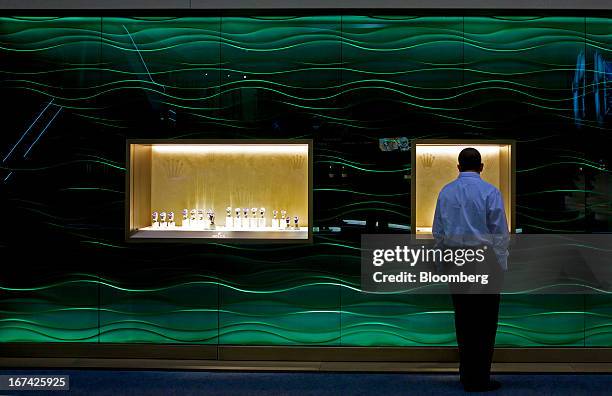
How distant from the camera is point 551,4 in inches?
180

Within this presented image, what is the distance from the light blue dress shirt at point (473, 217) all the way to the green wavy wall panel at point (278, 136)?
68 cm

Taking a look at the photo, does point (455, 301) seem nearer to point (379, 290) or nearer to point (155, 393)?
point (379, 290)

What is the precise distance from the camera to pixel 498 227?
3.93 m

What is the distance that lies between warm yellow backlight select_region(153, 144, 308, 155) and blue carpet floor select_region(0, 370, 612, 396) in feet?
5.50

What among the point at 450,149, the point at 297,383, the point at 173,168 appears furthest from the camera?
the point at 173,168

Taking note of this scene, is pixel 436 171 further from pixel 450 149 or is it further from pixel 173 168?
pixel 173 168

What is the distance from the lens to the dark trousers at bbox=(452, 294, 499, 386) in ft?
13.1

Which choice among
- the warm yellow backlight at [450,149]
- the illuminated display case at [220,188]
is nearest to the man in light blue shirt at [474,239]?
the warm yellow backlight at [450,149]

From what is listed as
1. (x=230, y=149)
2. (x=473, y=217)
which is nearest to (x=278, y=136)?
(x=230, y=149)

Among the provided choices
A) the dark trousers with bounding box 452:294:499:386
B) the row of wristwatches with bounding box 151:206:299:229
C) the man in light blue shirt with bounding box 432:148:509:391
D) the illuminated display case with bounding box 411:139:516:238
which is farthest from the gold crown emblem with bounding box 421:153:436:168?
the dark trousers with bounding box 452:294:499:386

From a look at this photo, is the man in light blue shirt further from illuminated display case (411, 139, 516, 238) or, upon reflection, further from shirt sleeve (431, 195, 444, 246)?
illuminated display case (411, 139, 516, 238)

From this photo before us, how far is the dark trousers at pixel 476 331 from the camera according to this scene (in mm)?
4004

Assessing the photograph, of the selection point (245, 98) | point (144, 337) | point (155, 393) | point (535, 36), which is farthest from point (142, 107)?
point (535, 36)

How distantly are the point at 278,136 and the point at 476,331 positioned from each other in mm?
1975
